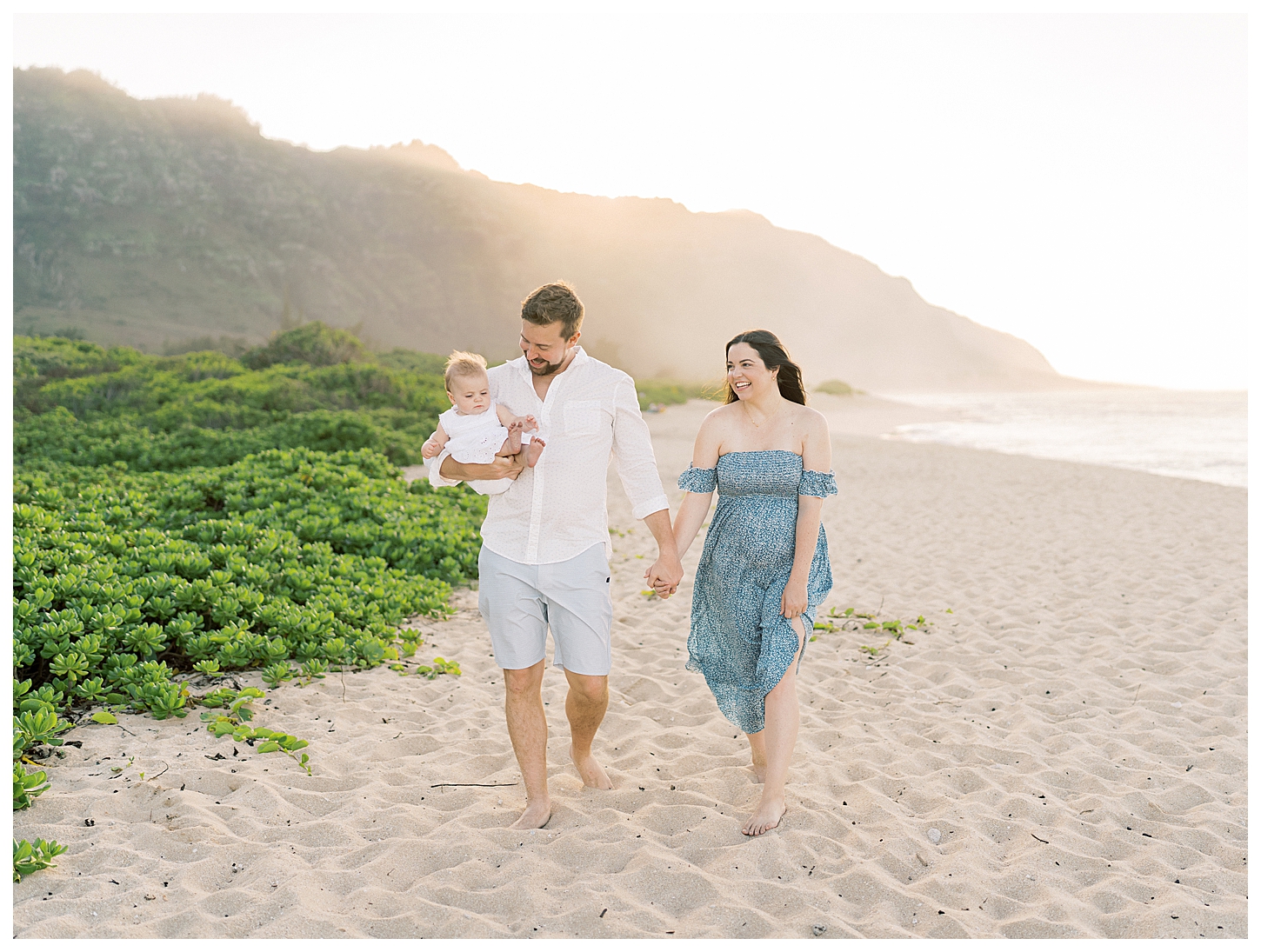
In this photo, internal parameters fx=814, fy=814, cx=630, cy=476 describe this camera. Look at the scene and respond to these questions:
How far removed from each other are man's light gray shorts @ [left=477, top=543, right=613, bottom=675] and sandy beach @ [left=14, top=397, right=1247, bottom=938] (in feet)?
2.47

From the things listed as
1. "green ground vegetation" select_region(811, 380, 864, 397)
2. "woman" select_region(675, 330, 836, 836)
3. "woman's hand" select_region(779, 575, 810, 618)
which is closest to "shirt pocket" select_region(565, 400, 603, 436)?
"woman" select_region(675, 330, 836, 836)

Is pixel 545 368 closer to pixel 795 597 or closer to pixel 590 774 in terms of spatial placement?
pixel 795 597

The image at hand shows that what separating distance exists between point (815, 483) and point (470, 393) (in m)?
1.49

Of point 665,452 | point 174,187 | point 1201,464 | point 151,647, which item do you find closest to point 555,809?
point 151,647

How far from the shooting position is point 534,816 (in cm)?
338

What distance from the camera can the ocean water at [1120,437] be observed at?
20938 millimetres

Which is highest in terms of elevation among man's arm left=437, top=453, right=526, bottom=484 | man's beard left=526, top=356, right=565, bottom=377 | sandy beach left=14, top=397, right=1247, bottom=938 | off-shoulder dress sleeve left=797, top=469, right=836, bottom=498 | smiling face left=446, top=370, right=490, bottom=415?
man's beard left=526, top=356, right=565, bottom=377

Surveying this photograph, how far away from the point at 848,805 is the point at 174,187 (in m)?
75.5

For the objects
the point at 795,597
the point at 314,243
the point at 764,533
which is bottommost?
the point at 795,597

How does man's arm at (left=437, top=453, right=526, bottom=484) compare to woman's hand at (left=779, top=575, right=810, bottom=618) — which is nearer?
man's arm at (left=437, top=453, right=526, bottom=484)

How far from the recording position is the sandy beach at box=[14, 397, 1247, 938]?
9.31 ft

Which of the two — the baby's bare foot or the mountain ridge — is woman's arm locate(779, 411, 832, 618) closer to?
the baby's bare foot

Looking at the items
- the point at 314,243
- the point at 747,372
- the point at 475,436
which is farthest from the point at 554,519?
the point at 314,243

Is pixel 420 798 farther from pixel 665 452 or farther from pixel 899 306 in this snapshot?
pixel 899 306
